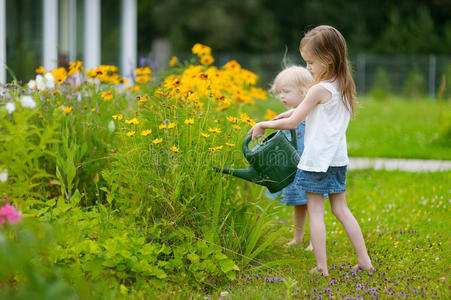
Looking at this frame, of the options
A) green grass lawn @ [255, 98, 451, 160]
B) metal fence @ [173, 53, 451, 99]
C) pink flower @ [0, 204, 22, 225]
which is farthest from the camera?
metal fence @ [173, 53, 451, 99]

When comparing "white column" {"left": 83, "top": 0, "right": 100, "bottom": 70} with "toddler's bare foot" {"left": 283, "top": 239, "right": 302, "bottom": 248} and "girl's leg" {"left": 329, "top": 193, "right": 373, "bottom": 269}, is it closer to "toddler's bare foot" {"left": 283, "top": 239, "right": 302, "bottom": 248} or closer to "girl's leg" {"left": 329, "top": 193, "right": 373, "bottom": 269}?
"toddler's bare foot" {"left": 283, "top": 239, "right": 302, "bottom": 248}

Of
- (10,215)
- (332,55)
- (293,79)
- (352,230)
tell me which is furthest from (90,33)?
(10,215)

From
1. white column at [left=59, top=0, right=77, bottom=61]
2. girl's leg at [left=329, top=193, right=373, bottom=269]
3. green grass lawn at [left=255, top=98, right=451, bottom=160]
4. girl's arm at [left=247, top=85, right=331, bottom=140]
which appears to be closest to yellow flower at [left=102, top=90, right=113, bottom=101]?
girl's arm at [left=247, top=85, right=331, bottom=140]

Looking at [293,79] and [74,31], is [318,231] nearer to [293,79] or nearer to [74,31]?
[293,79]

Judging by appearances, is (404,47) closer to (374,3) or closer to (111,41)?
(374,3)

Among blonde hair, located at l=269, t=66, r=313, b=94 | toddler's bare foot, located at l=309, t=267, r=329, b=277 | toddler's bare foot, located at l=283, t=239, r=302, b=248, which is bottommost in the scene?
toddler's bare foot, located at l=283, t=239, r=302, b=248

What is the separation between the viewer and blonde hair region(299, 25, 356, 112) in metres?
2.88

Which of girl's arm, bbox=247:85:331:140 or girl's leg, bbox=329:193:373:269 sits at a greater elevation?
girl's arm, bbox=247:85:331:140

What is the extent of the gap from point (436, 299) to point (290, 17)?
26.8 meters

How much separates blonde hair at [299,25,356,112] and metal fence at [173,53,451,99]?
1649cm

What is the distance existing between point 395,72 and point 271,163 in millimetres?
20078

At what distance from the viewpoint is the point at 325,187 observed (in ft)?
9.46

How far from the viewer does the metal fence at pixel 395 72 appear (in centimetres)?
2011

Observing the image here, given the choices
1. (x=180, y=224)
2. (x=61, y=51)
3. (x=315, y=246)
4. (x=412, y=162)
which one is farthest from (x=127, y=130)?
(x=61, y=51)
